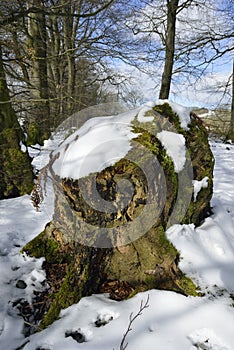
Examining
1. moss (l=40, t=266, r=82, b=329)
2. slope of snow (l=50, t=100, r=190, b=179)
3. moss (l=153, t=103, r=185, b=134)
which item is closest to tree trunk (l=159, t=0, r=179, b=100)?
moss (l=153, t=103, r=185, b=134)

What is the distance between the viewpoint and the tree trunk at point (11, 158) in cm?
358

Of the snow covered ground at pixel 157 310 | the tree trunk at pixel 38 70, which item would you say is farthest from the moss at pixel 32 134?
the snow covered ground at pixel 157 310

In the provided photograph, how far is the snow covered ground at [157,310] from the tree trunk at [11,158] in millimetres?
1532

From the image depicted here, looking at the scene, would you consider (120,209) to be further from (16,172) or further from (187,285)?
(16,172)

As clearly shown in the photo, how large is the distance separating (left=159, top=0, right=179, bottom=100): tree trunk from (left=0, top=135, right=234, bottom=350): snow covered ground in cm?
627

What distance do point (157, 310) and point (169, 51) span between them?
8076mm

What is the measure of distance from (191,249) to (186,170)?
2.22 ft

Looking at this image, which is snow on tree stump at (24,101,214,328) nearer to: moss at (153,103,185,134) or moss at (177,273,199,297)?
moss at (177,273,199,297)

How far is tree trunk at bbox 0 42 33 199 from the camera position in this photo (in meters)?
3.58

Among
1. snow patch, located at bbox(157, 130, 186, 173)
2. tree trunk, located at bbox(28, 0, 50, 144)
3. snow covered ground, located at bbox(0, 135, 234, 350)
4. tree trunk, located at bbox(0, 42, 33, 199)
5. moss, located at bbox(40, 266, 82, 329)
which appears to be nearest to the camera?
snow covered ground, located at bbox(0, 135, 234, 350)

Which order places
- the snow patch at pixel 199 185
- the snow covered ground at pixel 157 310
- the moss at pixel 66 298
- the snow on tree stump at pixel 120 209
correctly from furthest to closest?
the snow patch at pixel 199 185
the snow on tree stump at pixel 120 209
the moss at pixel 66 298
the snow covered ground at pixel 157 310

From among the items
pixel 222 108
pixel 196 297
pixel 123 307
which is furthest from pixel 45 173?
pixel 222 108

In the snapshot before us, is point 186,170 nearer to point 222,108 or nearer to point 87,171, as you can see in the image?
point 87,171

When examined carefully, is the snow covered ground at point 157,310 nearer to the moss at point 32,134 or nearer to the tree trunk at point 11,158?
the tree trunk at point 11,158
